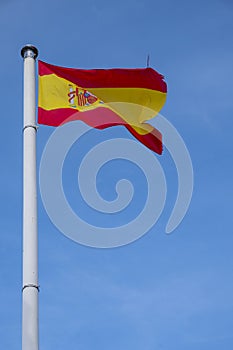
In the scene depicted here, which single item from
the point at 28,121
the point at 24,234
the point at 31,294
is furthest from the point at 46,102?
the point at 31,294

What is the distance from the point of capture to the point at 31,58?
40.3ft

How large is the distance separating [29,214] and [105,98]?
13.1 feet

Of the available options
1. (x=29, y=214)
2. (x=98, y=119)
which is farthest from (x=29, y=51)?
(x=29, y=214)

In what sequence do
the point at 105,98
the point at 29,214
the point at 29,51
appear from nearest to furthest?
the point at 29,214 < the point at 29,51 < the point at 105,98

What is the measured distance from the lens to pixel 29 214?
1074cm

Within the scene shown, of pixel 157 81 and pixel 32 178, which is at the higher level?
pixel 157 81

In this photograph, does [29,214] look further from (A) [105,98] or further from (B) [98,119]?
(A) [105,98]

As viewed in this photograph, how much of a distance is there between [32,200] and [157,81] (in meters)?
4.69

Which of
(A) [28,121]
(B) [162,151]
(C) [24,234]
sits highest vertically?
(B) [162,151]

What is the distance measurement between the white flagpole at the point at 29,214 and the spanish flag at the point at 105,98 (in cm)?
85

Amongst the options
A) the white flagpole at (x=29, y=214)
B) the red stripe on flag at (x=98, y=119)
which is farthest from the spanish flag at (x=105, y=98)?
the white flagpole at (x=29, y=214)

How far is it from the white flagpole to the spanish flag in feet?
2.79

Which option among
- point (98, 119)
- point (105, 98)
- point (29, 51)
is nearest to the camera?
point (29, 51)

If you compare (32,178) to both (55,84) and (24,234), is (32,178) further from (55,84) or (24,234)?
(55,84)
